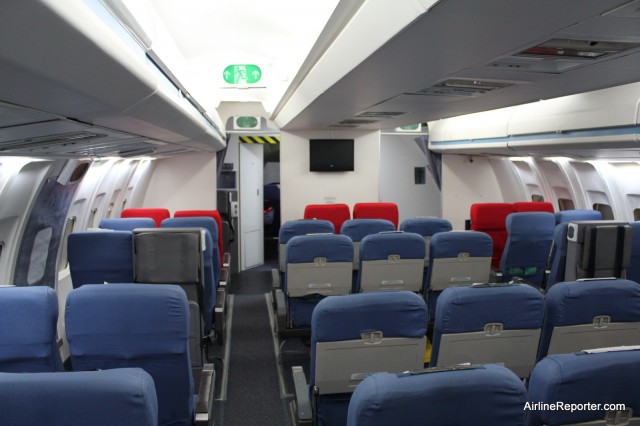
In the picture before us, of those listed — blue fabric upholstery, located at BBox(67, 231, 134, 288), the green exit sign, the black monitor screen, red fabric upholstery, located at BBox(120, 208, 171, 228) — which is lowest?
blue fabric upholstery, located at BBox(67, 231, 134, 288)

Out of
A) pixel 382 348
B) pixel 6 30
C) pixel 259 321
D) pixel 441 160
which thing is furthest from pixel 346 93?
pixel 441 160

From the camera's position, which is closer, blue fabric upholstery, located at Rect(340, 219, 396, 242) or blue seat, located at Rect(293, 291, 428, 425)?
blue seat, located at Rect(293, 291, 428, 425)

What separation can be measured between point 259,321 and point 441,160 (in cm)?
617

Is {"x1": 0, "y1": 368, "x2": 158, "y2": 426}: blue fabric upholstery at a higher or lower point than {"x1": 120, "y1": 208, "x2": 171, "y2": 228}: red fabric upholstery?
lower

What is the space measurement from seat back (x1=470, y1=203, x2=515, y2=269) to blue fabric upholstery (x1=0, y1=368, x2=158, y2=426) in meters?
6.63

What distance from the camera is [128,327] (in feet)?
9.28

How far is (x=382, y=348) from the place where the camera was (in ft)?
9.91

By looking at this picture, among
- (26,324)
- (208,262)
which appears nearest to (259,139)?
(208,262)

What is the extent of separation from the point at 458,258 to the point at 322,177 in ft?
15.9

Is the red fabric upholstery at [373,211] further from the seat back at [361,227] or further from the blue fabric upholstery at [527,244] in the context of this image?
the blue fabric upholstery at [527,244]

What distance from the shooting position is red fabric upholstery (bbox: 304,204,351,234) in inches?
326

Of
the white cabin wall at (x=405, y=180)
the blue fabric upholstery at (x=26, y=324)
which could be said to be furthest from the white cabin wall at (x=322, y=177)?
the blue fabric upholstery at (x=26, y=324)

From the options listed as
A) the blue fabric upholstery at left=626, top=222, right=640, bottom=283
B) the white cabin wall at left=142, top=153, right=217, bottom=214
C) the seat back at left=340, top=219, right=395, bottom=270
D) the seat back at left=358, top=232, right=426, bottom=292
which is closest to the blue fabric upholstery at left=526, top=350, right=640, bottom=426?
the seat back at left=358, top=232, right=426, bottom=292

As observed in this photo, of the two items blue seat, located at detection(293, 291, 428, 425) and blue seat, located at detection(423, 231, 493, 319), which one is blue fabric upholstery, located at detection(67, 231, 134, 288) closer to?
blue seat, located at detection(293, 291, 428, 425)
